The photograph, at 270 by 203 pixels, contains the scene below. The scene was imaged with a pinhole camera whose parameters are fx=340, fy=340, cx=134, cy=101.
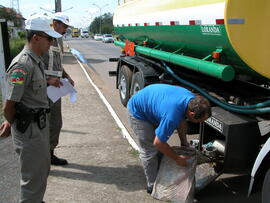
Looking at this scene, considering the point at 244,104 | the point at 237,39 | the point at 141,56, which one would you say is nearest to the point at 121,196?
the point at 244,104

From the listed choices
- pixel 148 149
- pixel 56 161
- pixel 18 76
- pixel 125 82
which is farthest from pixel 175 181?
pixel 125 82

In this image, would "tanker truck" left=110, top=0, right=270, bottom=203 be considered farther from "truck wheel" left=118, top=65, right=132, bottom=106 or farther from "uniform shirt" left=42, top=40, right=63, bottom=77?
"truck wheel" left=118, top=65, right=132, bottom=106

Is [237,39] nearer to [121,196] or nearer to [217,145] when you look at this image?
[217,145]

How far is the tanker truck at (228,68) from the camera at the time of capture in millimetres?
3211

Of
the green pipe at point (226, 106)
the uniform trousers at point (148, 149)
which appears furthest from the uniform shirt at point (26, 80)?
the green pipe at point (226, 106)

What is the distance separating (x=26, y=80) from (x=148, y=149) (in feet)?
5.22

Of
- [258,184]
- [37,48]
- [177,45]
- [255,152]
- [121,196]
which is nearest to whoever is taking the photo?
[37,48]

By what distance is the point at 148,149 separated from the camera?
3732 mm

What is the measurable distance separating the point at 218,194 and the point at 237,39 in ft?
5.67

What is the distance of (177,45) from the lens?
506 centimetres

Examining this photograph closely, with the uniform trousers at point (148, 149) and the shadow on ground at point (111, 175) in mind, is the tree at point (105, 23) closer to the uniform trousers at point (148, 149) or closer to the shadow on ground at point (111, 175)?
the shadow on ground at point (111, 175)

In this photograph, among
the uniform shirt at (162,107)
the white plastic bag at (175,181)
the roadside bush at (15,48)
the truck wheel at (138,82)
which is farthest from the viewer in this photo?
the roadside bush at (15,48)

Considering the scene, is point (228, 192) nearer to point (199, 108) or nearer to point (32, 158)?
point (199, 108)

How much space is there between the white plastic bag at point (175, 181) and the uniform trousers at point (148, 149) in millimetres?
114
